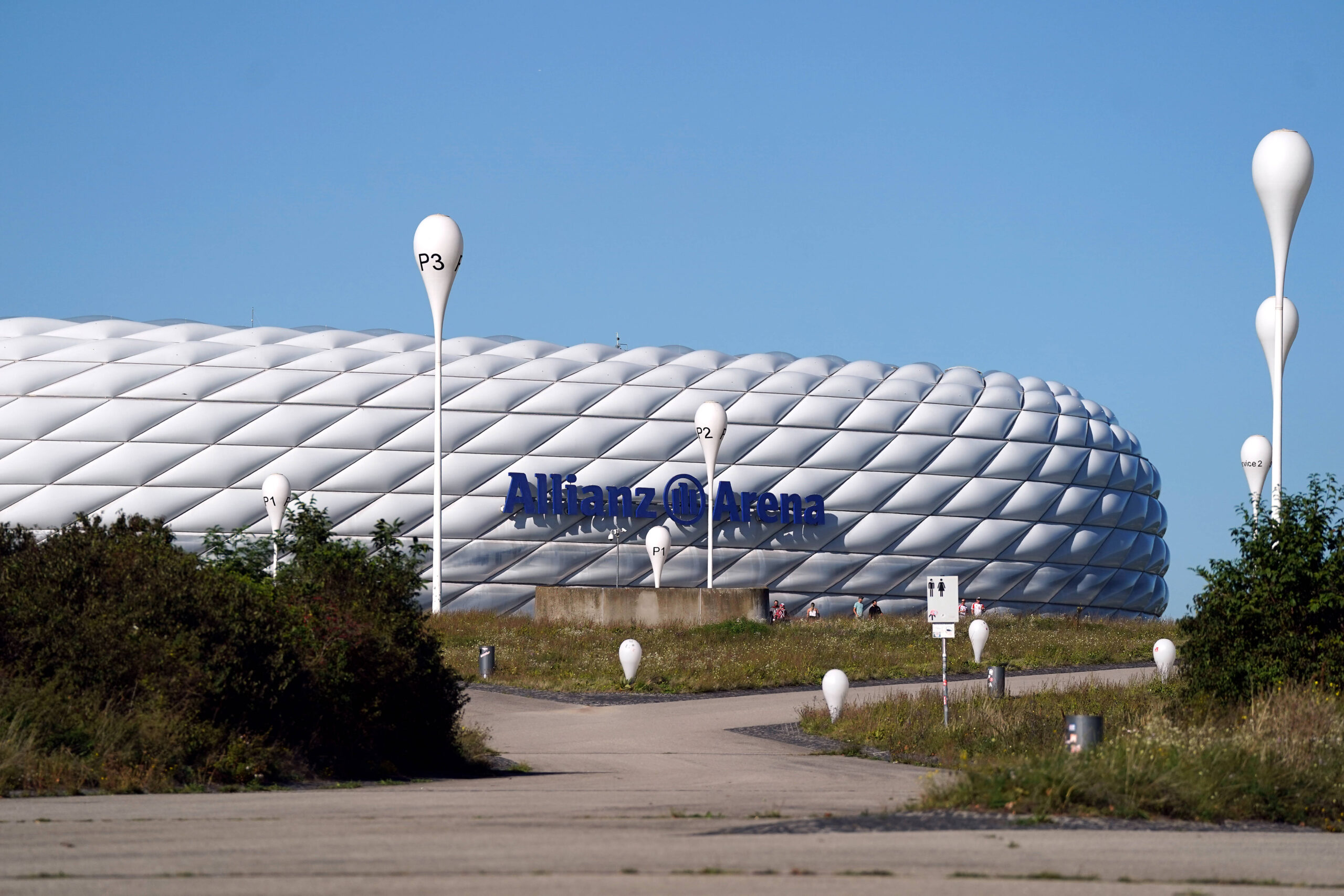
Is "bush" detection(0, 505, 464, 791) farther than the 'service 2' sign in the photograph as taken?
No

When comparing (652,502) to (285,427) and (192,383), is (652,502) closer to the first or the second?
(285,427)

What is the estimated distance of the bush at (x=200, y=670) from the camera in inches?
489

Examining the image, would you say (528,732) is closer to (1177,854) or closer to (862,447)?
(1177,854)

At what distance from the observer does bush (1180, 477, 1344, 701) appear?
1529 centimetres

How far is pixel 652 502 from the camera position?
49.8 m

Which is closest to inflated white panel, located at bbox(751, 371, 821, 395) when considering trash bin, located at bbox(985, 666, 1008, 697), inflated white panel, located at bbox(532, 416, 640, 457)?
inflated white panel, located at bbox(532, 416, 640, 457)

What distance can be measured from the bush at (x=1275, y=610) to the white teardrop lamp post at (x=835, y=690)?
17.7 feet

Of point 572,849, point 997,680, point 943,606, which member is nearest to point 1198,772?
point 572,849

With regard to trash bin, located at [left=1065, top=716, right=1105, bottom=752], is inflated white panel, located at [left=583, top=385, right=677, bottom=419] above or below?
above

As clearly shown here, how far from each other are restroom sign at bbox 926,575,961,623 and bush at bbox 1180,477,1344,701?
356cm

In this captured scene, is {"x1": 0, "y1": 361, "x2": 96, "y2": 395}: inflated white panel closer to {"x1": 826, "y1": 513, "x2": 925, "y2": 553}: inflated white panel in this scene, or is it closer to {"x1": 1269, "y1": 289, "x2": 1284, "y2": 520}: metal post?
{"x1": 826, "y1": 513, "x2": 925, "y2": 553}: inflated white panel

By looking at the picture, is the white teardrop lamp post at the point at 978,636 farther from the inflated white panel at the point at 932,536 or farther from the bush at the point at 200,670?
the inflated white panel at the point at 932,536

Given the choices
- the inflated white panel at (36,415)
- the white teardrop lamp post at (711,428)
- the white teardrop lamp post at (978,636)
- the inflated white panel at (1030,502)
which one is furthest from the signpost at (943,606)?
the inflated white panel at (1030,502)

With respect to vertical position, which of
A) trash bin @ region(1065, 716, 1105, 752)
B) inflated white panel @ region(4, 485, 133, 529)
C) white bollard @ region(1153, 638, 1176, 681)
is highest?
inflated white panel @ region(4, 485, 133, 529)
